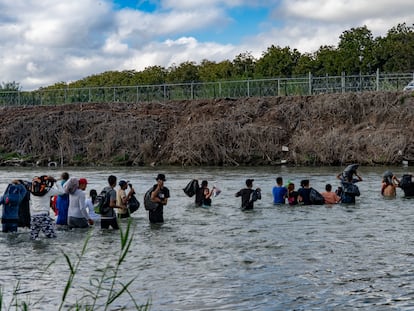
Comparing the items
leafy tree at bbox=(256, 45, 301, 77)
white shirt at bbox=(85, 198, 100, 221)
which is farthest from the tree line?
white shirt at bbox=(85, 198, 100, 221)

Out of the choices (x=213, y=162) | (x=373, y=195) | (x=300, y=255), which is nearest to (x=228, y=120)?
(x=213, y=162)

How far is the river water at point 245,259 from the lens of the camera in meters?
11.7

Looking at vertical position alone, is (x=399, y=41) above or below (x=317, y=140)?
above

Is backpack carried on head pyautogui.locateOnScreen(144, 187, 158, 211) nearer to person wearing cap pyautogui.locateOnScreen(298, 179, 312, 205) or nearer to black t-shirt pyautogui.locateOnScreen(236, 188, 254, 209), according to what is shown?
black t-shirt pyautogui.locateOnScreen(236, 188, 254, 209)

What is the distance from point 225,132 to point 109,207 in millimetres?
28965

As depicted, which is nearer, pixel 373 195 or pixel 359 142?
pixel 373 195

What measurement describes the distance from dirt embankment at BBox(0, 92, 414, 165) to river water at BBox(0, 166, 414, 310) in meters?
19.3

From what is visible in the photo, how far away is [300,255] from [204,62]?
2695 inches

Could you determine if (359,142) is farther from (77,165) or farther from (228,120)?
(77,165)

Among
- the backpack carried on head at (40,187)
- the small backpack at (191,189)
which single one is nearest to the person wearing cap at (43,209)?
the backpack carried on head at (40,187)

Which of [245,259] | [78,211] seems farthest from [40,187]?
[245,259]

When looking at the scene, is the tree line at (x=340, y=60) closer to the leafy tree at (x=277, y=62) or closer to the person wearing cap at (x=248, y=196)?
the leafy tree at (x=277, y=62)

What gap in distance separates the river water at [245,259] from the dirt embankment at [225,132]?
63.4 feet

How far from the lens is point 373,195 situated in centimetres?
2603
